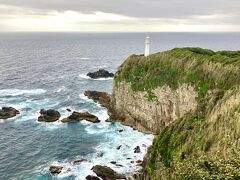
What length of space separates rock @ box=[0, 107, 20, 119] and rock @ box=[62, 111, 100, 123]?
13.0 m

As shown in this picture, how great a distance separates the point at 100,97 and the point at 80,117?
1719 cm

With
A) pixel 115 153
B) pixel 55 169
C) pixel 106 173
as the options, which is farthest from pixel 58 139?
pixel 106 173

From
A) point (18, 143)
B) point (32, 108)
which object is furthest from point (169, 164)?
point (32, 108)

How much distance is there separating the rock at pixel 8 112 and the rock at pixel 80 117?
13016mm

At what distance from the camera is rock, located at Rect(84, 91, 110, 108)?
9025 cm

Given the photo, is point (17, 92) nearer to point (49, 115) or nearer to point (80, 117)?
point (49, 115)

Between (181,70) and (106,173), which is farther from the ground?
(181,70)

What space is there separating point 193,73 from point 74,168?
29.1m

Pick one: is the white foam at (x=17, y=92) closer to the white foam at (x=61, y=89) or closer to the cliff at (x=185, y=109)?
the white foam at (x=61, y=89)

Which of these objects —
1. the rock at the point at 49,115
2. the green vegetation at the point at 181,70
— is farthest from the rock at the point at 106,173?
the rock at the point at 49,115

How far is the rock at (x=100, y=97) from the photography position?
296 ft

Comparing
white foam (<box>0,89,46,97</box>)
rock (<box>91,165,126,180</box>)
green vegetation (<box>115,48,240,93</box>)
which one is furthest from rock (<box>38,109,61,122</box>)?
rock (<box>91,165,126,180</box>)

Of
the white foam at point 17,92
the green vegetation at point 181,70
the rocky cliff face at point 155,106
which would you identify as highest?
the green vegetation at point 181,70

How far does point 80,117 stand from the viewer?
257 feet
